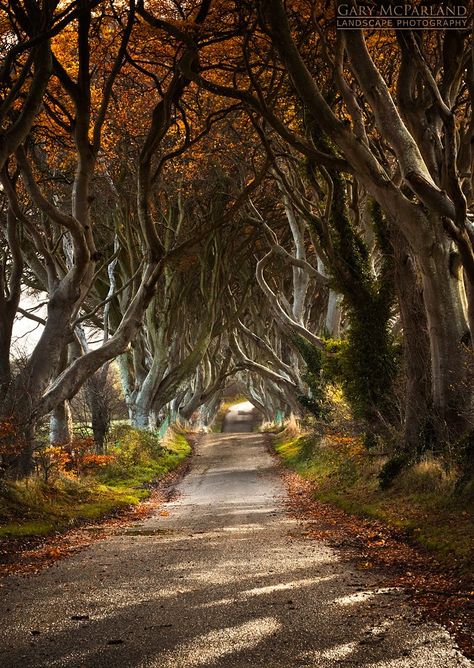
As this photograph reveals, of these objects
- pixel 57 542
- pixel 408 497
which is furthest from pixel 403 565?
pixel 57 542

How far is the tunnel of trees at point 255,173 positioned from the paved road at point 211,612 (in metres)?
3.15

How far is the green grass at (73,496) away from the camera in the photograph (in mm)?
9586

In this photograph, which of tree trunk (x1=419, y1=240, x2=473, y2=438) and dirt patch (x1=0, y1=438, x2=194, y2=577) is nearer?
dirt patch (x1=0, y1=438, x2=194, y2=577)

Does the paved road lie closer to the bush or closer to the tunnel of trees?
the tunnel of trees

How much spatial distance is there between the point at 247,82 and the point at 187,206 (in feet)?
29.0

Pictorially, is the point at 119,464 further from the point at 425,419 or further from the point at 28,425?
the point at 425,419

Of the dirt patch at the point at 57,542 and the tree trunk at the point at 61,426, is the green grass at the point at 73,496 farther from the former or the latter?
the tree trunk at the point at 61,426

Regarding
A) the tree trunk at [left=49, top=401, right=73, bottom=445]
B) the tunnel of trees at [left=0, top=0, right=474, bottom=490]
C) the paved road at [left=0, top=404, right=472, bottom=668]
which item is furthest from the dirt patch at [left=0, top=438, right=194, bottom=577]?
the tree trunk at [left=49, top=401, right=73, bottom=445]

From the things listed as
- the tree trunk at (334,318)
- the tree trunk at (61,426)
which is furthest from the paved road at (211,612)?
the tree trunk at (334,318)

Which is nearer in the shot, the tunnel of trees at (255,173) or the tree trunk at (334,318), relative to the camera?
the tunnel of trees at (255,173)

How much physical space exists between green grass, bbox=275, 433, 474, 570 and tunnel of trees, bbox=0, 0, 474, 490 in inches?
19.0

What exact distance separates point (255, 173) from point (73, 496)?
26.6 ft

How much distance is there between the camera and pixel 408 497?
396 inches

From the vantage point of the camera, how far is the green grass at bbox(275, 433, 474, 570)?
23.8 ft
